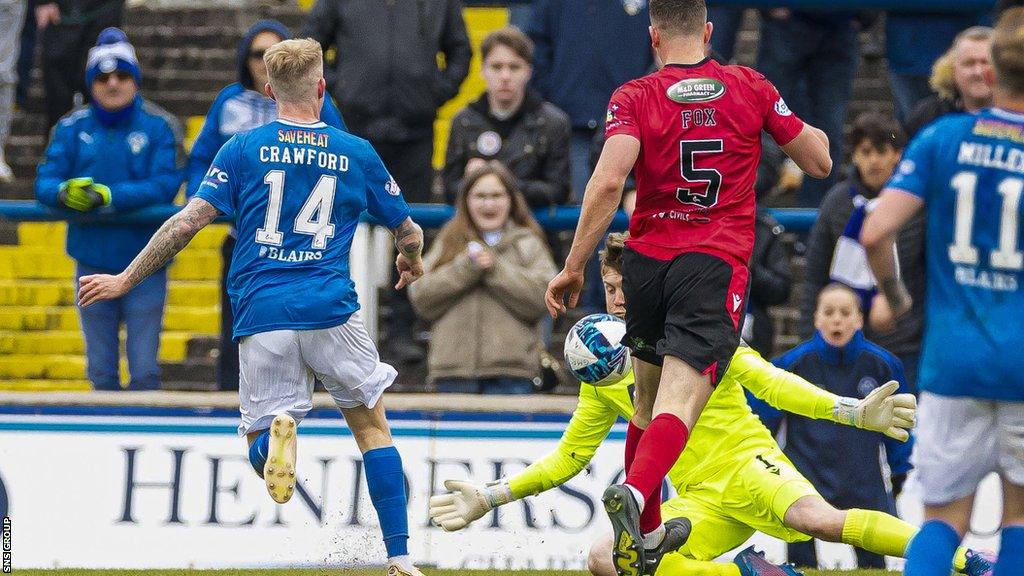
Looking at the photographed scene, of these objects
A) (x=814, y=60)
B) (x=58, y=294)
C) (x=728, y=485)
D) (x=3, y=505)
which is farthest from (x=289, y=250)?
(x=58, y=294)

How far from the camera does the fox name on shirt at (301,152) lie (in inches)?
284

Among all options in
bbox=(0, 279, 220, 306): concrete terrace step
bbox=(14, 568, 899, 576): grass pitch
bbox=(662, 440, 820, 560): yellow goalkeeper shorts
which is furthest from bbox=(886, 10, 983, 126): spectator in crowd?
bbox=(0, 279, 220, 306): concrete terrace step

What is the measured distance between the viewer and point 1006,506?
5629 millimetres

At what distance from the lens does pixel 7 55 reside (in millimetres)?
13664

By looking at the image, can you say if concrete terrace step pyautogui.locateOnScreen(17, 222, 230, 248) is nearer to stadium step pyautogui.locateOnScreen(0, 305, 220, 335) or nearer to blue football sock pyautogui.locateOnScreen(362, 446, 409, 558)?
stadium step pyautogui.locateOnScreen(0, 305, 220, 335)

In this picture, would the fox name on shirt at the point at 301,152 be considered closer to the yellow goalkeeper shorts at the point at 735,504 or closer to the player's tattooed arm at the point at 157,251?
the player's tattooed arm at the point at 157,251

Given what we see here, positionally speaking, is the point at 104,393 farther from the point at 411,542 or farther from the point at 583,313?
the point at 583,313

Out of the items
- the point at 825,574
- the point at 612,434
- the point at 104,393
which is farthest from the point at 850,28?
the point at 104,393

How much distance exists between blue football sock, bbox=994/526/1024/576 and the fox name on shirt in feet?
10.3

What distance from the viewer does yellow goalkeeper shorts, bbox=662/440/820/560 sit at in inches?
288

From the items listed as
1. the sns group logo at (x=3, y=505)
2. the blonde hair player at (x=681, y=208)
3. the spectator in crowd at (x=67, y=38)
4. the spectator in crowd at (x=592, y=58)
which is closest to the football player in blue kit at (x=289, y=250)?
the blonde hair player at (x=681, y=208)

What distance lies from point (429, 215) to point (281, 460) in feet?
13.6

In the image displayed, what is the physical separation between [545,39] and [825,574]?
4.86 metres

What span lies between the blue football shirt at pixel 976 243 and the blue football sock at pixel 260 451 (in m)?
2.86
